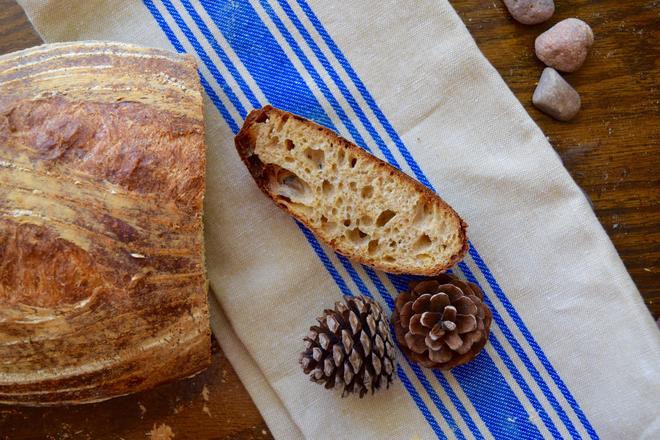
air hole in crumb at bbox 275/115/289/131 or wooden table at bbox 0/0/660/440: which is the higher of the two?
air hole in crumb at bbox 275/115/289/131

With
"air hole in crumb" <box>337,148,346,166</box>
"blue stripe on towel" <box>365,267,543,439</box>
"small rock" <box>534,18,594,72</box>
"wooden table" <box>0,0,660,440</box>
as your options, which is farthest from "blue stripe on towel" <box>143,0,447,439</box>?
"small rock" <box>534,18,594,72</box>

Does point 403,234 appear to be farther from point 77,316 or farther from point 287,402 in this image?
point 77,316

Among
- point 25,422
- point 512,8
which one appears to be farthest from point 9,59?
point 512,8

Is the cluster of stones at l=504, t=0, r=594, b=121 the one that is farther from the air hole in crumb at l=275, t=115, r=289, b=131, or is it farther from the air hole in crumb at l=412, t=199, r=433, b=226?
the air hole in crumb at l=275, t=115, r=289, b=131

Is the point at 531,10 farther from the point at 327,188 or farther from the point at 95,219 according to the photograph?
the point at 95,219

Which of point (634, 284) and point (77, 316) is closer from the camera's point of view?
point (77, 316)

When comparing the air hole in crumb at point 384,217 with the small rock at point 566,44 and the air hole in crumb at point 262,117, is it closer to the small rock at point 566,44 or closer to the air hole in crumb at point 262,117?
the air hole in crumb at point 262,117
